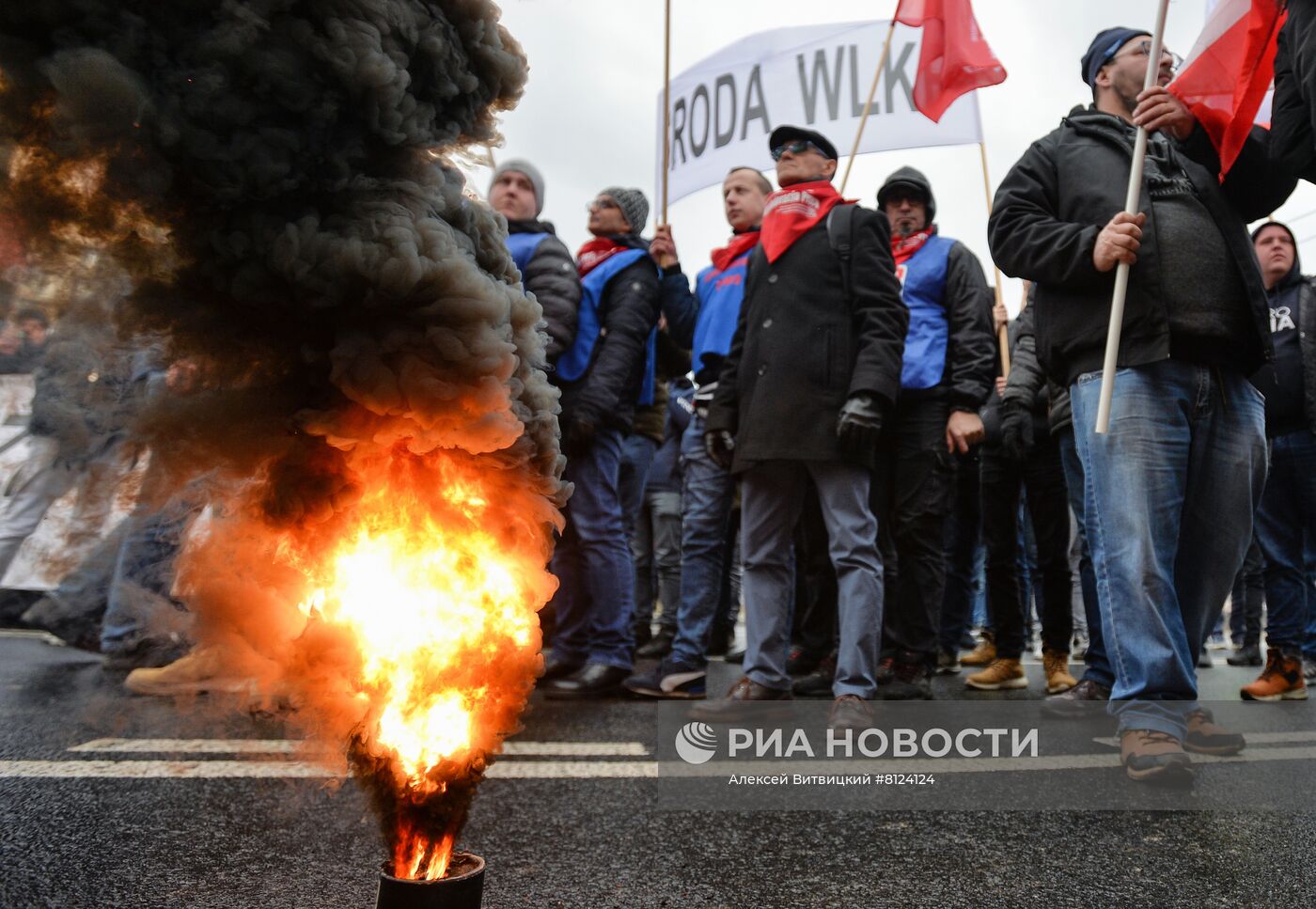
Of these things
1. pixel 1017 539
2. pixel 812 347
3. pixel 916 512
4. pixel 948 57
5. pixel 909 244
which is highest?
pixel 948 57

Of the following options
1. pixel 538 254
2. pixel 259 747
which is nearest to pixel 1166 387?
pixel 538 254

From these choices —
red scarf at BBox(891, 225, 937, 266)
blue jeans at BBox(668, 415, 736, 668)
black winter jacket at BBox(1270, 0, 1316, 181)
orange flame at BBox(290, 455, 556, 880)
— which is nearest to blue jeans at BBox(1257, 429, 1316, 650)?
red scarf at BBox(891, 225, 937, 266)

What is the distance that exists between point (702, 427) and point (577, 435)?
0.86m

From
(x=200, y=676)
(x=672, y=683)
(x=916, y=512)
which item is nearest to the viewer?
(x=200, y=676)

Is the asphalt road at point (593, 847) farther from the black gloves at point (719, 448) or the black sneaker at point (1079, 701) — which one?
the black gloves at point (719, 448)

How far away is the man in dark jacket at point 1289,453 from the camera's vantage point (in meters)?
5.00

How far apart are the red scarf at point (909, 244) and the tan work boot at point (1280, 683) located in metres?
2.70

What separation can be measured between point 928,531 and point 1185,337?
5.64 feet

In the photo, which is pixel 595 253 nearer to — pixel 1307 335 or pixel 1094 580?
pixel 1094 580

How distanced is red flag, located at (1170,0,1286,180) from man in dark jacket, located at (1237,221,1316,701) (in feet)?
7.81

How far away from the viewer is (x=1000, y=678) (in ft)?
15.6

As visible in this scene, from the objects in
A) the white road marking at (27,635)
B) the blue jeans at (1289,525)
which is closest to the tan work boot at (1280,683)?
the blue jeans at (1289,525)

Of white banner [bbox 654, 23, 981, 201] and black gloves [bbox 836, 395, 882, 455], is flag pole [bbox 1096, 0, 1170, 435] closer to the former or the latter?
black gloves [bbox 836, 395, 882, 455]

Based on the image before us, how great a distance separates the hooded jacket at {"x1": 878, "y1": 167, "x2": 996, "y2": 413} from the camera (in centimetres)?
454
